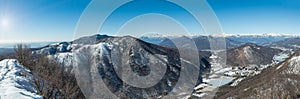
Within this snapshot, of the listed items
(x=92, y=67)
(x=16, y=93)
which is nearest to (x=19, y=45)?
(x=16, y=93)

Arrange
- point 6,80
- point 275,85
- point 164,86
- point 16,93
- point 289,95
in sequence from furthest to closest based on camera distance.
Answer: point 164,86 → point 275,85 → point 289,95 → point 6,80 → point 16,93

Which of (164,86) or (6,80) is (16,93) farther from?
Answer: (164,86)

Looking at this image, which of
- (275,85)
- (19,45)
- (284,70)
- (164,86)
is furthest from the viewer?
(164,86)

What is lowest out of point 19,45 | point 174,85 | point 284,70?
point 174,85

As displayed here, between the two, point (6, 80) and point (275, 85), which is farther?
point (275, 85)

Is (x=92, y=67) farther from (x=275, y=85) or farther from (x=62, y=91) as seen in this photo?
(x=62, y=91)

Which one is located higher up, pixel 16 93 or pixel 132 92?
pixel 16 93
